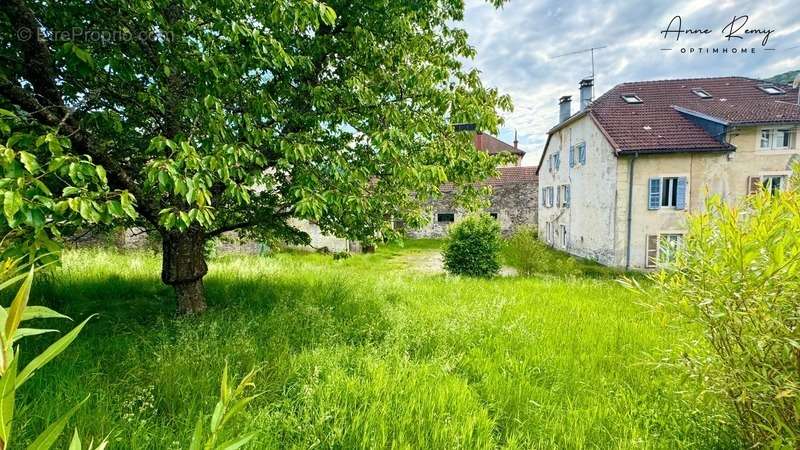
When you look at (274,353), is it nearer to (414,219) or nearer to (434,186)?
(414,219)

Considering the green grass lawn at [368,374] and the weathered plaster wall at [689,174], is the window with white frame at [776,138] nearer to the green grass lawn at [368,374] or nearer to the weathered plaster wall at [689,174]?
the weathered plaster wall at [689,174]

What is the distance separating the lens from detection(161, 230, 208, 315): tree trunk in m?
4.47

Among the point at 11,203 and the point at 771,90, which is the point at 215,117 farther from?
the point at 771,90

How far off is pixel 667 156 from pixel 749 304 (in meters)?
17.2

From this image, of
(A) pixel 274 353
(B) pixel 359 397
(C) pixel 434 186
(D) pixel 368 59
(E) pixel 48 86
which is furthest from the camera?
(C) pixel 434 186

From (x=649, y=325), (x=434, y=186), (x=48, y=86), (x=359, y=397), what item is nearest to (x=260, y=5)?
(x=48, y=86)

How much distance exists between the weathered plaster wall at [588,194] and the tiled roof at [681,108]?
3.60ft

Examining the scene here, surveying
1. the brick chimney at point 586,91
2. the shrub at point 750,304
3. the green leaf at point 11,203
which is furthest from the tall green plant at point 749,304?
the brick chimney at point 586,91

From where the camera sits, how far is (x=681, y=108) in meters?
17.3

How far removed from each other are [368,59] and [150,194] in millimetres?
3134

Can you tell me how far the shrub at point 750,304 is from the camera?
2.02 meters

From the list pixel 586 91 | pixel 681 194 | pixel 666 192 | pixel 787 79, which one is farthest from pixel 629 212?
pixel 787 79

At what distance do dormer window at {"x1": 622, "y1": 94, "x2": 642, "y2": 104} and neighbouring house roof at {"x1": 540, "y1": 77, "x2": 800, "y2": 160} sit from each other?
0.45ft

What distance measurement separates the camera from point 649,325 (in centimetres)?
538
